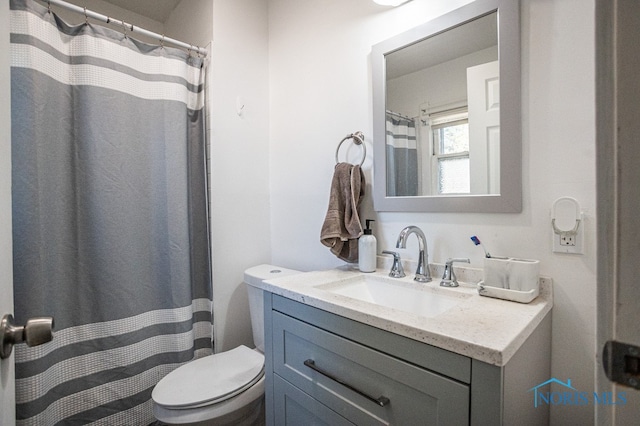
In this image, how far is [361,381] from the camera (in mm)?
821

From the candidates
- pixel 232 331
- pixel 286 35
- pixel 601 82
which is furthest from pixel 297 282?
pixel 286 35

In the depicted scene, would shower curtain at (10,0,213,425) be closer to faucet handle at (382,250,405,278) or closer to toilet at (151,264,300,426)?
toilet at (151,264,300,426)

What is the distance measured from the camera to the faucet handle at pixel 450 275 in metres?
1.07

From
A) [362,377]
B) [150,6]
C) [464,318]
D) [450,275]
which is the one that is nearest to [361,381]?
[362,377]

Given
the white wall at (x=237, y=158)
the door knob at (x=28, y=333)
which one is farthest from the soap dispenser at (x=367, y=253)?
the door knob at (x=28, y=333)

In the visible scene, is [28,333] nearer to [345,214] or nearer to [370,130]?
[345,214]

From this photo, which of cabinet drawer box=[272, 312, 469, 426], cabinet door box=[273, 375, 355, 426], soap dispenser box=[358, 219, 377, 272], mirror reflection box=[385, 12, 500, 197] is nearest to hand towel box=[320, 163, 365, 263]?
soap dispenser box=[358, 219, 377, 272]

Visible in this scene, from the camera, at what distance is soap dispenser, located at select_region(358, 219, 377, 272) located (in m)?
1.29

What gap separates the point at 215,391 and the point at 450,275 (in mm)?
1000

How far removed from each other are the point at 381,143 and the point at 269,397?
3.66ft

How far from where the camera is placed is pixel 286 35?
1785mm

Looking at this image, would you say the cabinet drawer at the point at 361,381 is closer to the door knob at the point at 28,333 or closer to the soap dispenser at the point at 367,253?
the soap dispenser at the point at 367,253

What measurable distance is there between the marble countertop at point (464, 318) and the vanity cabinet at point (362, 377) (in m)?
0.02

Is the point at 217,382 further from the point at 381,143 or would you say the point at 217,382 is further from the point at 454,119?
the point at 454,119
